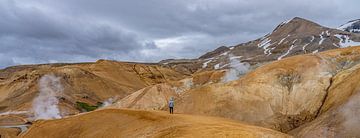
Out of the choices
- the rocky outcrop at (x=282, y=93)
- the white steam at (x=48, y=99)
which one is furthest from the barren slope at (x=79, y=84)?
the rocky outcrop at (x=282, y=93)

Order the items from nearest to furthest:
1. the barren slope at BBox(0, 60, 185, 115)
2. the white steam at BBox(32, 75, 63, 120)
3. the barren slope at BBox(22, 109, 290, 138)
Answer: the barren slope at BBox(22, 109, 290, 138) → the white steam at BBox(32, 75, 63, 120) → the barren slope at BBox(0, 60, 185, 115)

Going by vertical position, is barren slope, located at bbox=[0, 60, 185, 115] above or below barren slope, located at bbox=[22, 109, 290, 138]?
above

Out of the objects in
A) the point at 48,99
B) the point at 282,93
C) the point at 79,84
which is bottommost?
the point at 48,99

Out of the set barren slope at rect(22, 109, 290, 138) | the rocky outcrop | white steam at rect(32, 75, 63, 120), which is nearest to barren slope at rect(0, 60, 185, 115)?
white steam at rect(32, 75, 63, 120)

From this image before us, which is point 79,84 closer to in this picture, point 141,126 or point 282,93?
point 282,93

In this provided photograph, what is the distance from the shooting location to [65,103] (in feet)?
291

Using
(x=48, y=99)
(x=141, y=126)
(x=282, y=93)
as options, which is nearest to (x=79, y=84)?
(x=48, y=99)

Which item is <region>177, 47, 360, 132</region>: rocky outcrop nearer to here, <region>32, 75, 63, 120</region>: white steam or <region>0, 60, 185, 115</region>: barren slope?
<region>32, 75, 63, 120</region>: white steam

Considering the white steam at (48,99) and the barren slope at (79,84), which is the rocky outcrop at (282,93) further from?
the barren slope at (79,84)

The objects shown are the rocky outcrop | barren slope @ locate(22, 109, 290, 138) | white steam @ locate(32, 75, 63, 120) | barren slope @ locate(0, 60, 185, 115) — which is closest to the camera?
barren slope @ locate(22, 109, 290, 138)

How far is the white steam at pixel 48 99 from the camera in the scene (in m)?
81.3

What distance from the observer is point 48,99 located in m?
90.1

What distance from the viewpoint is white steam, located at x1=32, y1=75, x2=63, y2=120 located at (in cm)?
8131

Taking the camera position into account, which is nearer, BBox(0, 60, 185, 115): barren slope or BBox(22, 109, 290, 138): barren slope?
BBox(22, 109, 290, 138): barren slope
